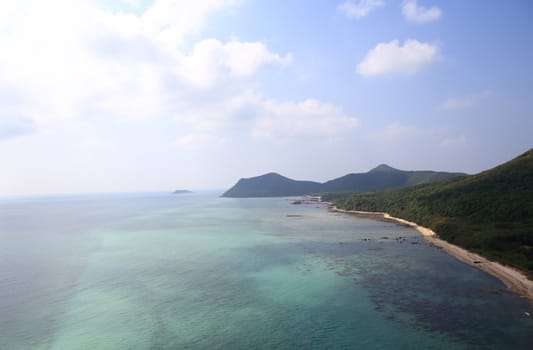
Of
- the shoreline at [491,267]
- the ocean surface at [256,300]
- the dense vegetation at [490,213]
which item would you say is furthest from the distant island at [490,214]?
the ocean surface at [256,300]

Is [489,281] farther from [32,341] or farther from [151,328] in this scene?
[32,341]

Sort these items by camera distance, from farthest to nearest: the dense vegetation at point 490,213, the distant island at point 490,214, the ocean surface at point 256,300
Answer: the dense vegetation at point 490,213
the distant island at point 490,214
the ocean surface at point 256,300

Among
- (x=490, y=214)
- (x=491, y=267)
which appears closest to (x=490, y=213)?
(x=490, y=214)

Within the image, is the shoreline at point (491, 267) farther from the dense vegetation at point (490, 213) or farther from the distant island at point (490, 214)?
the dense vegetation at point (490, 213)

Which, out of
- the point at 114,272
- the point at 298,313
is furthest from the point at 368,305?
the point at 114,272

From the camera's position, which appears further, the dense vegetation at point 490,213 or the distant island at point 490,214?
the dense vegetation at point 490,213

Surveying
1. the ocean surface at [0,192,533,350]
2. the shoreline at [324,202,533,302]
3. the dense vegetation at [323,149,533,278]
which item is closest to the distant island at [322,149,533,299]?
the dense vegetation at [323,149,533,278]
